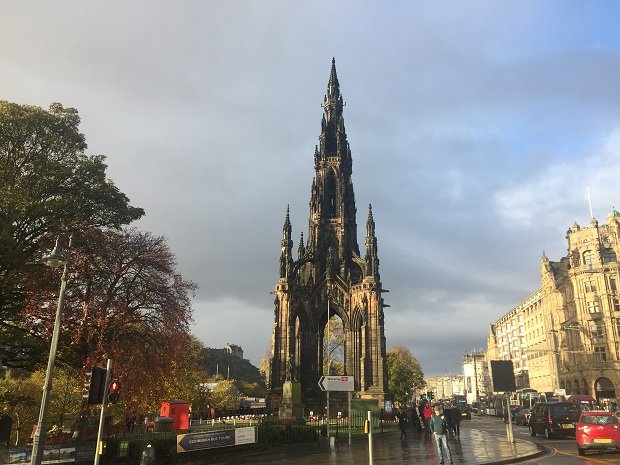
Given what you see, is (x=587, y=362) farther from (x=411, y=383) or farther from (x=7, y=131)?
(x=7, y=131)

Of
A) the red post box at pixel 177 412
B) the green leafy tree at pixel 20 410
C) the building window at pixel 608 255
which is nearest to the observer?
the green leafy tree at pixel 20 410

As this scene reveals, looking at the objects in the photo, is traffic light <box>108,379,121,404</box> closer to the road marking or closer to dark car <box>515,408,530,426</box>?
the road marking

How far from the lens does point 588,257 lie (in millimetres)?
64688

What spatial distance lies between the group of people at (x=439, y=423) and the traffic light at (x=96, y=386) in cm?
966

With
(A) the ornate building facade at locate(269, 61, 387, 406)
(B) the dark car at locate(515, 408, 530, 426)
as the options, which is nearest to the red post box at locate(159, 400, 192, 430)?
(A) the ornate building facade at locate(269, 61, 387, 406)

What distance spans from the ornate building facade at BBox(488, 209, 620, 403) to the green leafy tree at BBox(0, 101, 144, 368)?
5141 centimetres

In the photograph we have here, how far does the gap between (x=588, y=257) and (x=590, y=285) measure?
4345 millimetres

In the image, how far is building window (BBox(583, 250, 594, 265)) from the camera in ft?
210

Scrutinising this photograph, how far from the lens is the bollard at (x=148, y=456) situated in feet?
46.8

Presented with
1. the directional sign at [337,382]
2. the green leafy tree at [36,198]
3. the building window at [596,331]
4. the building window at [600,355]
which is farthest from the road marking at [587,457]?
the building window at [596,331]

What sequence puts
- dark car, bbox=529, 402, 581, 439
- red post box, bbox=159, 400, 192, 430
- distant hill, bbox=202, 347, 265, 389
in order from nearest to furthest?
dark car, bbox=529, 402, 581, 439 → red post box, bbox=159, 400, 192, 430 → distant hill, bbox=202, 347, 265, 389

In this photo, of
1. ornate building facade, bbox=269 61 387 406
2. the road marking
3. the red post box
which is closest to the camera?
the road marking

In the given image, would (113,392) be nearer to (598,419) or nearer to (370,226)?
(598,419)

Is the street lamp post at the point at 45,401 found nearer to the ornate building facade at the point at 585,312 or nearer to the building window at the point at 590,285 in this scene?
the ornate building facade at the point at 585,312
